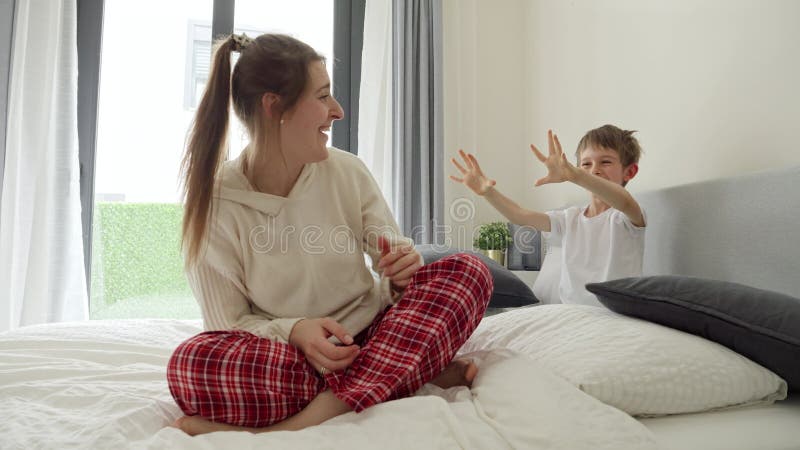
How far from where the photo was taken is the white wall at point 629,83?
60.6 inches

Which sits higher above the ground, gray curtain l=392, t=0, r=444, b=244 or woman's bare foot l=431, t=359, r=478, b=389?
gray curtain l=392, t=0, r=444, b=244

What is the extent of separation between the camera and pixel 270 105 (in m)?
1.22

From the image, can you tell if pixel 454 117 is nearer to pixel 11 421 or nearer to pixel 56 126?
pixel 56 126

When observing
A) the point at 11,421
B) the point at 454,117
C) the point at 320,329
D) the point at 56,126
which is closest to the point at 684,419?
the point at 320,329

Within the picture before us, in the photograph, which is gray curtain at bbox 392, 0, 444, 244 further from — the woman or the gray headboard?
the woman

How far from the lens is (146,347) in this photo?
141cm

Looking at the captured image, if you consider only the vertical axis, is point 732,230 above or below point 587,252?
above

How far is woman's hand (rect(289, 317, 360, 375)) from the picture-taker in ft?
3.01

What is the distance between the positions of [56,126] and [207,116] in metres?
2.06

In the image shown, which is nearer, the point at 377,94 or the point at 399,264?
the point at 399,264

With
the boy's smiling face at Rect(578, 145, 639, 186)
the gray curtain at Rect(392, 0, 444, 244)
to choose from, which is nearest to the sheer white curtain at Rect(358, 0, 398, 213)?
the gray curtain at Rect(392, 0, 444, 244)

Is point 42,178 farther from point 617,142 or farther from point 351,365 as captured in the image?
point 617,142

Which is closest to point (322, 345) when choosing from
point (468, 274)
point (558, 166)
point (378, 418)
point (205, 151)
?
point (378, 418)

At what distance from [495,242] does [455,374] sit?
189cm
